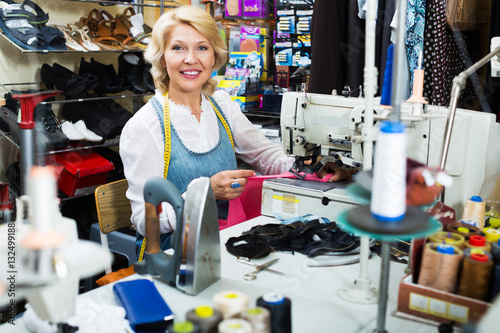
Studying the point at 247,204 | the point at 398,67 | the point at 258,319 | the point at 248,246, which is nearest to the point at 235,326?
the point at 258,319

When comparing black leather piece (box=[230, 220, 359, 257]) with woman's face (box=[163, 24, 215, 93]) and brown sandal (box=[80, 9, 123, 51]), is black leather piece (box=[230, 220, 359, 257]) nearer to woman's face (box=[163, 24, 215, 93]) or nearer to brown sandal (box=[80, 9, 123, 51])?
woman's face (box=[163, 24, 215, 93])

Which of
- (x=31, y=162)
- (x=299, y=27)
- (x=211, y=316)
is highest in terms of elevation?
(x=299, y=27)

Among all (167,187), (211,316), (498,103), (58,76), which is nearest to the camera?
(211,316)

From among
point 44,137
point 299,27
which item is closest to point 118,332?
point 44,137

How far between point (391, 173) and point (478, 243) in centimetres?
49

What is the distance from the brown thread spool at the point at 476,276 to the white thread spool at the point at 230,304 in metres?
0.54

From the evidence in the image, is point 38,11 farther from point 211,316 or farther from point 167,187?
point 211,316

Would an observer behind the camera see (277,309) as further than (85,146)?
No

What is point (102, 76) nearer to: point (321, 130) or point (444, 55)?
point (321, 130)

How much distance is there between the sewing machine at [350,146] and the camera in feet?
5.45

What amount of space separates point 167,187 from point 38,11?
7.97 ft

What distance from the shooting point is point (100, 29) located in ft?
11.8

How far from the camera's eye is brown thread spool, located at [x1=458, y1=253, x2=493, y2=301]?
114 centimetres

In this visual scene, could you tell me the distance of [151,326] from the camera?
116 centimetres
